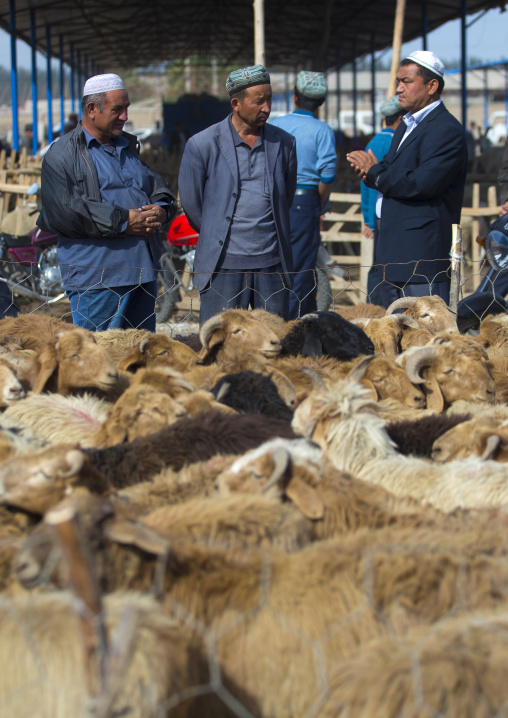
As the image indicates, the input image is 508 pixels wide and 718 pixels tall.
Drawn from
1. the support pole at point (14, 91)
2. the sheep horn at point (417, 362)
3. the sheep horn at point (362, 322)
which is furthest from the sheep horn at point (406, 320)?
the support pole at point (14, 91)

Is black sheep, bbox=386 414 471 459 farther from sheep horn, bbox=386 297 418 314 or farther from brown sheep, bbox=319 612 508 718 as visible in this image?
sheep horn, bbox=386 297 418 314

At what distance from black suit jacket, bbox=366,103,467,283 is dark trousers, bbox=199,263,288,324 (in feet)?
3.10

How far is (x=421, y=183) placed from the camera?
5688mm

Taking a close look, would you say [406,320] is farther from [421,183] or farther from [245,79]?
[245,79]

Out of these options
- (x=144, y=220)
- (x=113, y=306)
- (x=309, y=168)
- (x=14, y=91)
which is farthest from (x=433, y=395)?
(x=14, y=91)

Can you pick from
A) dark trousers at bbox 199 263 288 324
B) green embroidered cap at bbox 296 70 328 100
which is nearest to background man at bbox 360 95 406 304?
green embroidered cap at bbox 296 70 328 100

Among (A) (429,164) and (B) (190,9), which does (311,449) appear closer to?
(A) (429,164)

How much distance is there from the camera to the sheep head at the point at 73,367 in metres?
3.88

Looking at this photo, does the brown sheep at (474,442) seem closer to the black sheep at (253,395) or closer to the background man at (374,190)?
the black sheep at (253,395)

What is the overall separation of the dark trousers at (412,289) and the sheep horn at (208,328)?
1990 millimetres

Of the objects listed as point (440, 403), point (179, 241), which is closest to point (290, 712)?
point (440, 403)

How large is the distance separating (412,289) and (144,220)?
238cm

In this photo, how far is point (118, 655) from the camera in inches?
61.1

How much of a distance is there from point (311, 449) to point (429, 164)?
372cm
